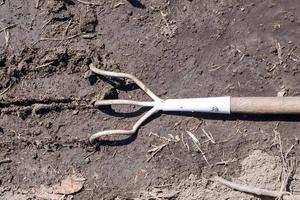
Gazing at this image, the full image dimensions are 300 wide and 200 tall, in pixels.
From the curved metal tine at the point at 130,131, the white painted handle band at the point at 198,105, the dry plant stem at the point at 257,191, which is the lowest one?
the dry plant stem at the point at 257,191

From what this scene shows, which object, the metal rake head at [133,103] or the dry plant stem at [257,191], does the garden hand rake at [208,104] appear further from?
the dry plant stem at [257,191]

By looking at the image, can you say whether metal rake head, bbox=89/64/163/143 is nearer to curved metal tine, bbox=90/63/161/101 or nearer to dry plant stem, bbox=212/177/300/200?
curved metal tine, bbox=90/63/161/101

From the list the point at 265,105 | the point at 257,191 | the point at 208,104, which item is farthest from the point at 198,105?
the point at 257,191

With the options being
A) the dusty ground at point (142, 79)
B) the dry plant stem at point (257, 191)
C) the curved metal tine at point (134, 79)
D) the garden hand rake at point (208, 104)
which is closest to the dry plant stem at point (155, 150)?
the dusty ground at point (142, 79)

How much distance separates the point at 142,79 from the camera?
3.02 m

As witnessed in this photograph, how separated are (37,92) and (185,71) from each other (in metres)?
0.79

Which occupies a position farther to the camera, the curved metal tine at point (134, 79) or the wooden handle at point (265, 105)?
the curved metal tine at point (134, 79)

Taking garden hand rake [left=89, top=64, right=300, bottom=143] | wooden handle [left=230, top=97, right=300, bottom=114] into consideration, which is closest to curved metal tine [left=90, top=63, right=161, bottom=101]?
garden hand rake [left=89, top=64, right=300, bottom=143]

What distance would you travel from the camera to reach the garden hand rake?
9.25 ft

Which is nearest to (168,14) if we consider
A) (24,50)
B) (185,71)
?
(185,71)

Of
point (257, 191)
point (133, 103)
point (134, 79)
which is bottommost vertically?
point (257, 191)

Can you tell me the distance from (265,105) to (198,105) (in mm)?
325

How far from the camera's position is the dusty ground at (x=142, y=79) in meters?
2.94

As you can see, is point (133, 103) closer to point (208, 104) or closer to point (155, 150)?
point (155, 150)
